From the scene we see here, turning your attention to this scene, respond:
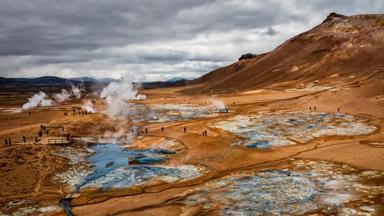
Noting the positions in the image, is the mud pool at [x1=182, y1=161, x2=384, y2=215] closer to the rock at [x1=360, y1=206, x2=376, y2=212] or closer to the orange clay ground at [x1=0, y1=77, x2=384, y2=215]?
the rock at [x1=360, y1=206, x2=376, y2=212]

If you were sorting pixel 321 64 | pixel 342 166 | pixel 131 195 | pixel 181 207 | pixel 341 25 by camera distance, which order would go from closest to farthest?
pixel 181 207 → pixel 131 195 → pixel 342 166 → pixel 321 64 → pixel 341 25

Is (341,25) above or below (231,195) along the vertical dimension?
above

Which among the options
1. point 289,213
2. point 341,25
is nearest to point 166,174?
point 289,213

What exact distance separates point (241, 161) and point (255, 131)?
1528 cm

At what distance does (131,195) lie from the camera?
33.1 metres

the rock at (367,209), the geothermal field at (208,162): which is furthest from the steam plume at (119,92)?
the rock at (367,209)

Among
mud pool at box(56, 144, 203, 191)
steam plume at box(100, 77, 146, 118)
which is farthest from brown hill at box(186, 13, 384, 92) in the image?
mud pool at box(56, 144, 203, 191)

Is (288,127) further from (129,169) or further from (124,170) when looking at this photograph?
(124,170)

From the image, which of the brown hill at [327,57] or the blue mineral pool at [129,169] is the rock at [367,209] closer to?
the blue mineral pool at [129,169]

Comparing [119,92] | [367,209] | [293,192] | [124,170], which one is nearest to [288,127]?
[124,170]

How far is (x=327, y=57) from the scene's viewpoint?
481 feet

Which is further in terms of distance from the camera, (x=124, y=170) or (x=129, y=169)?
(x=129, y=169)

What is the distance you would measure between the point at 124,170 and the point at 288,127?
28.6 metres

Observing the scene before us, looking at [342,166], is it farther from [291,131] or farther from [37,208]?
[37,208]
